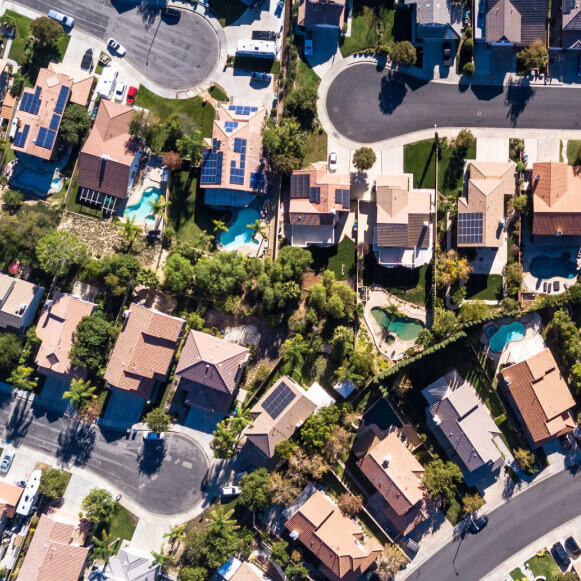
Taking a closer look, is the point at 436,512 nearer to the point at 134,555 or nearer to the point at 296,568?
the point at 296,568

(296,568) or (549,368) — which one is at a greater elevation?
(549,368)

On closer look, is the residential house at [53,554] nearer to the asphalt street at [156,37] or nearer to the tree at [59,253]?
the tree at [59,253]

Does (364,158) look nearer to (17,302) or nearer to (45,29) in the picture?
(45,29)

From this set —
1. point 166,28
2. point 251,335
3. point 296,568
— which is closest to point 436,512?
point 296,568

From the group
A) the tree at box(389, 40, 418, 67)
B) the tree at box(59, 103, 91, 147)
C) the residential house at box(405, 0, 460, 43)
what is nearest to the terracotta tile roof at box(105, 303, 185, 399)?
the tree at box(59, 103, 91, 147)

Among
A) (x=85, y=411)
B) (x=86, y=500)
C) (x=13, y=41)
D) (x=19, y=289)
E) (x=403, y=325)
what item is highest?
(x=13, y=41)

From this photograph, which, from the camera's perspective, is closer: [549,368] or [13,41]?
[549,368]

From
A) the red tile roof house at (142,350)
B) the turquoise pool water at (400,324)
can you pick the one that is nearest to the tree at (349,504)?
the turquoise pool water at (400,324)
